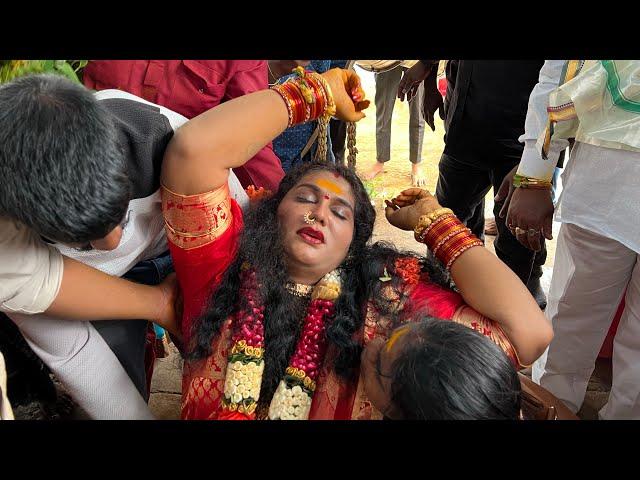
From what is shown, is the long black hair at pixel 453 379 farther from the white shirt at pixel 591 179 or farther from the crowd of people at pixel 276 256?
the white shirt at pixel 591 179

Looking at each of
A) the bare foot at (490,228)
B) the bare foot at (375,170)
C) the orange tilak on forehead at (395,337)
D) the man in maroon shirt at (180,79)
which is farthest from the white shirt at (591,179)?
the bare foot at (375,170)

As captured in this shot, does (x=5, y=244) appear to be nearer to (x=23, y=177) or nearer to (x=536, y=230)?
(x=23, y=177)

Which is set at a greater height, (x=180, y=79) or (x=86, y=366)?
(x=180, y=79)

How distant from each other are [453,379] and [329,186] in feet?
2.62

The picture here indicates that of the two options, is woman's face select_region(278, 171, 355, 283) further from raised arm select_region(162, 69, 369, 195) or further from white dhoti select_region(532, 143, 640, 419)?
white dhoti select_region(532, 143, 640, 419)

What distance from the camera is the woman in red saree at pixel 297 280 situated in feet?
5.19

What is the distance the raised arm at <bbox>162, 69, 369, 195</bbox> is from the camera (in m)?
1.52

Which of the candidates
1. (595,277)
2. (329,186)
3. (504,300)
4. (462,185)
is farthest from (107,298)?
(462,185)

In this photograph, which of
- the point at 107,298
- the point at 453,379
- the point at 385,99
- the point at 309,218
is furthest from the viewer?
the point at 385,99

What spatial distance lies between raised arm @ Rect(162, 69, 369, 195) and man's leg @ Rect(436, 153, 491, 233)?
1.39 metres

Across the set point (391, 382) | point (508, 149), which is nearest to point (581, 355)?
point (508, 149)

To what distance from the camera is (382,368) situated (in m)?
1.38

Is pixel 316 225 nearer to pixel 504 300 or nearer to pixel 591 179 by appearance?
pixel 504 300

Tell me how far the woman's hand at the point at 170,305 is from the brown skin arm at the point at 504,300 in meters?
0.87
